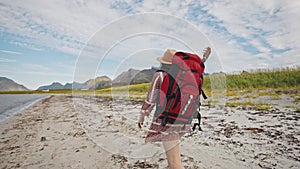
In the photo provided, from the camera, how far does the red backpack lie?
228cm

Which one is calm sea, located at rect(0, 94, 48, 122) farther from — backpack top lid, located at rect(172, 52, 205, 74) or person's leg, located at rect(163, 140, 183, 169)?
backpack top lid, located at rect(172, 52, 205, 74)

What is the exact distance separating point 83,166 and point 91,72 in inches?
76.5

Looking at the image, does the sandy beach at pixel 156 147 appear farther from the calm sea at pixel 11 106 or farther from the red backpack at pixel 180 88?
the calm sea at pixel 11 106

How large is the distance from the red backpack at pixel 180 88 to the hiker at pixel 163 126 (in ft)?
0.24

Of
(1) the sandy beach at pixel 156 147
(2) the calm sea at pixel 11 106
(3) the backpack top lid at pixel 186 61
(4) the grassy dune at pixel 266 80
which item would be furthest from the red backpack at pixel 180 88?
(4) the grassy dune at pixel 266 80

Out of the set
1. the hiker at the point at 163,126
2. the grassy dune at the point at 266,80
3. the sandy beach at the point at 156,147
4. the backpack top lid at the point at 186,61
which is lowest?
the sandy beach at the point at 156,147

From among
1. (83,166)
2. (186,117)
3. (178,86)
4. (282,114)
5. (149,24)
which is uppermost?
(149,24)

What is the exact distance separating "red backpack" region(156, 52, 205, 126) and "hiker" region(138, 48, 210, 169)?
0.07 meters

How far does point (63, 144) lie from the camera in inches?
222

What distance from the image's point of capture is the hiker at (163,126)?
7.88 feet

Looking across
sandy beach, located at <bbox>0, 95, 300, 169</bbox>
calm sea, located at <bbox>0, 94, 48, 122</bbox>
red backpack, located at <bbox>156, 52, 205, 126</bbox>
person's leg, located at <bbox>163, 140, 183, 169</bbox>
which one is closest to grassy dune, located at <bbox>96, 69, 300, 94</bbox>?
sandy beach, located at <bbox>0, 95, 300, 169</bbox>

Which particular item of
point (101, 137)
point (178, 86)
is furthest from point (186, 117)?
point (101, 137)

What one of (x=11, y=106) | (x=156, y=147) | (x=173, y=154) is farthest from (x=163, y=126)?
(x=11, y=106)

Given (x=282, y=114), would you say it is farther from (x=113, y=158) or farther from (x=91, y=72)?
(x=91, y=72)
